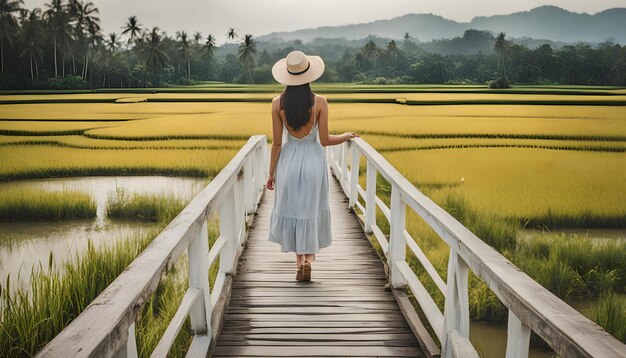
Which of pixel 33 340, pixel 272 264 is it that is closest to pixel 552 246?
pixel 272 264

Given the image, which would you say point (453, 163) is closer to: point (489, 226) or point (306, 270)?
point (489, 226)

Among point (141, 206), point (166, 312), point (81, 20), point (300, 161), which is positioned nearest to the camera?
point (300, 161)

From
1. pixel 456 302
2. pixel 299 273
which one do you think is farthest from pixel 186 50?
pixel 456 302

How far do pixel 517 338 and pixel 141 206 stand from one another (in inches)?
353

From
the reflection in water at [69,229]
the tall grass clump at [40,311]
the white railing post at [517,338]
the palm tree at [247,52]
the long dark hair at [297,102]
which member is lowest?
the reflection in water at [69,229]

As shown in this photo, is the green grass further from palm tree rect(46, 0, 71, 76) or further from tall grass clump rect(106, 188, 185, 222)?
palm tree rect(46, 0, 71, 76)

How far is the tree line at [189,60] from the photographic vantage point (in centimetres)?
2753

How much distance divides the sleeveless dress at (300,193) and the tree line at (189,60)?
80.7ft

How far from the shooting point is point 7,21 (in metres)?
24.9

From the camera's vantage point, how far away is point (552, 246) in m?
6.77

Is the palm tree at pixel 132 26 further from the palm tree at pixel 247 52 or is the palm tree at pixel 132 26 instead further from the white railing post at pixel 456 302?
the white railing post at pixel 456 302

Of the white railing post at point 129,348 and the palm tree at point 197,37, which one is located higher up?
the palm tree at point 197,37

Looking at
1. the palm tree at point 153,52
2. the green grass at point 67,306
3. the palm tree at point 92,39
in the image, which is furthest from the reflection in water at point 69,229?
the palm tree at point 153,52

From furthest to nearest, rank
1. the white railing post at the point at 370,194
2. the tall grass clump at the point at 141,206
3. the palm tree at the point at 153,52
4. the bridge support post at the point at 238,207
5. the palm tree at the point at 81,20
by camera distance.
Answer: the palm tree at the point at 153,52 → the palm tree at the point at 81,20 → the tall grass clump at the point at 141,206 → the white railing post at the point at 370,194 → the bridge support post at the point at 238,207
